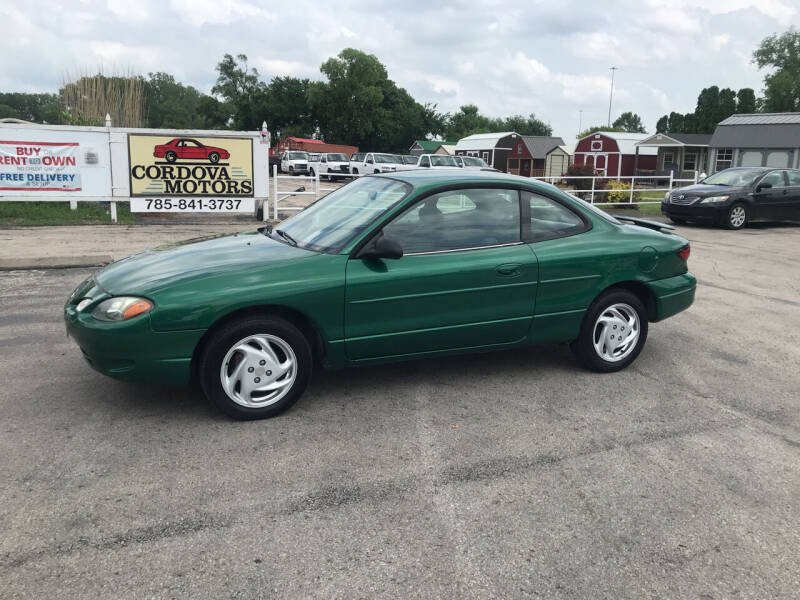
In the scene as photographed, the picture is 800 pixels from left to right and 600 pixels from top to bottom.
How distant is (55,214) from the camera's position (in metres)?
14.8

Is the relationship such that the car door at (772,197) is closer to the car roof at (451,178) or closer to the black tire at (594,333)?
the black tire at (594,333)

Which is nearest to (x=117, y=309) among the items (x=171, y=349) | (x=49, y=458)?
(x=171, y=349)

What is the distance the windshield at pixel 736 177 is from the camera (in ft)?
53.6

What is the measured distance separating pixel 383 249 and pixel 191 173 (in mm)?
12139

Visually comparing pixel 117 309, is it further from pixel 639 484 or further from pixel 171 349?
pixel 639 484

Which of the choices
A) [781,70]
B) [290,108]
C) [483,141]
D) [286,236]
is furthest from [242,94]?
[286,236]

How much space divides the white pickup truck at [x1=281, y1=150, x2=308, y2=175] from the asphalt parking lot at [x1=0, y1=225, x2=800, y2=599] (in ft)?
133

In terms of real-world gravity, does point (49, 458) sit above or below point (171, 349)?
below

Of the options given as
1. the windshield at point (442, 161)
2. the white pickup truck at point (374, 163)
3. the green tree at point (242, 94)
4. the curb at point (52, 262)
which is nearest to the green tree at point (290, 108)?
the green tree at point (242, 94)

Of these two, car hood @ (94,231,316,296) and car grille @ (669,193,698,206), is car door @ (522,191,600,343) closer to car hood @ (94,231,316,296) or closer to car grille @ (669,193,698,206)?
car hood @ (94,231,316,296)

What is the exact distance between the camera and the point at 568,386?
16.5 ft

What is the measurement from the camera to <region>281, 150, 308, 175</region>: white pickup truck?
1775 inches

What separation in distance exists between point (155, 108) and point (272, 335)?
397 ft

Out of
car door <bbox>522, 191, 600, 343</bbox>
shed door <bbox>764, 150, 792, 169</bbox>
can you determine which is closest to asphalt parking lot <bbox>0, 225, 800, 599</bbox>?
car door <bbox>522, 191, 600, 343</bbox>
